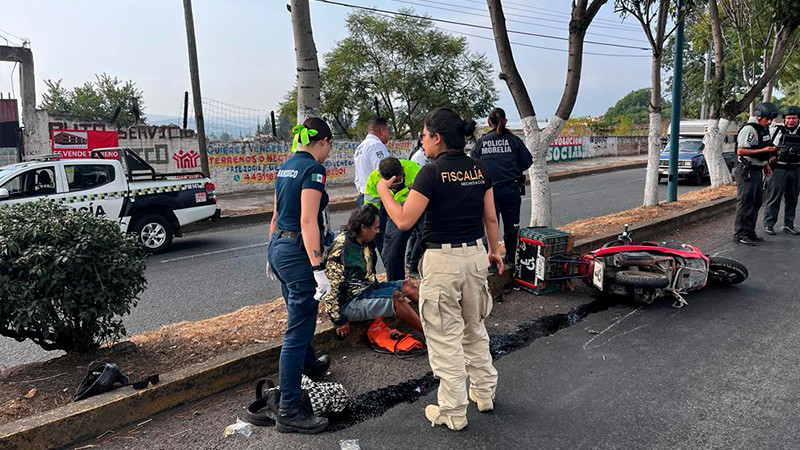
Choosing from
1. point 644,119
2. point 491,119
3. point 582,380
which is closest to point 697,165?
point 491,119

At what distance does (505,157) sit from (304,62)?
238 centimetres

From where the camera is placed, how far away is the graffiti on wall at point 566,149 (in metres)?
28.8

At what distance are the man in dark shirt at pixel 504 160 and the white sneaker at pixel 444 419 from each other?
2.90 metres

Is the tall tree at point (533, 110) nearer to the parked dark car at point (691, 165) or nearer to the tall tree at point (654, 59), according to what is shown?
the tall tree at point (654, 59)

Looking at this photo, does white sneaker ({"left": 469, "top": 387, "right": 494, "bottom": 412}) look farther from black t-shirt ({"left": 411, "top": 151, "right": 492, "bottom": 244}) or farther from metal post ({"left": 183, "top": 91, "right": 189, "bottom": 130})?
metal post ({"left": 183, "top": 91, "right": 189, "bottom": 130})

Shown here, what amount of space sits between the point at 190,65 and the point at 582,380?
12.4 meters

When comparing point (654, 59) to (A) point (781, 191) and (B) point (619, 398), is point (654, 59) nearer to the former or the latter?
(A) point (781, 191)

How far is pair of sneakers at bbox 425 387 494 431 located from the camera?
3113 mm

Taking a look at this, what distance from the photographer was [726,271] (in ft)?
18.5

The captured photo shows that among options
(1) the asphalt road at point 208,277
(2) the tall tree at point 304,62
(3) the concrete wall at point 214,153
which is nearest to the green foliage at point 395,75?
(3) the concrete wall at point 214,153

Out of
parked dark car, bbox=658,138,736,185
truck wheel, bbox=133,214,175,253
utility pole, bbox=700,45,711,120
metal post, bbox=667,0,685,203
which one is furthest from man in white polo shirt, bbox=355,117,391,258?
parked dark car, bbox=658,138,736,185

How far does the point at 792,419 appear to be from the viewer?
3.18 metres

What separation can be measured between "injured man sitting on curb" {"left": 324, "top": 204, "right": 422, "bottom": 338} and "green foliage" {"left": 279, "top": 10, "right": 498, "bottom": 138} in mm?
19348

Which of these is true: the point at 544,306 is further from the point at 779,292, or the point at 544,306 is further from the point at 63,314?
the point at 63,314
